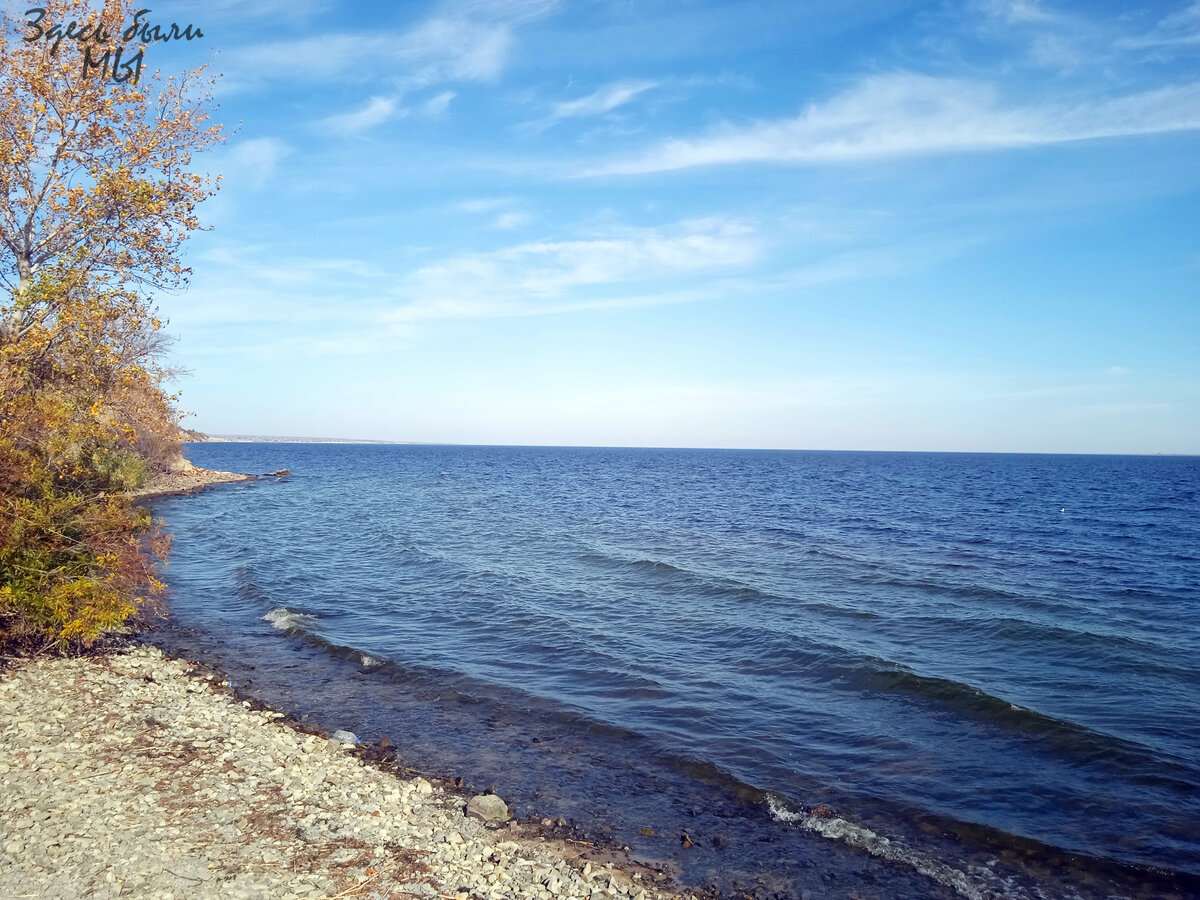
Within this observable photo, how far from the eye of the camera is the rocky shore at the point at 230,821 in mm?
7207

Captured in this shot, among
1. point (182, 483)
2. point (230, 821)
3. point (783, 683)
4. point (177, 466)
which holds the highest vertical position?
point (177, 466)

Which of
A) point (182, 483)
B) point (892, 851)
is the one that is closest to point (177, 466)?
point (182, 483)

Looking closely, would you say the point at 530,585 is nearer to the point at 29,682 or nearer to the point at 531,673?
the point at 531,673

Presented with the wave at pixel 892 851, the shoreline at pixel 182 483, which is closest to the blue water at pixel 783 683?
the wave at pixel 892 851

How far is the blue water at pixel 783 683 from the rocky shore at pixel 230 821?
129cm

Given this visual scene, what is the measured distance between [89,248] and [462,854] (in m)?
11.3

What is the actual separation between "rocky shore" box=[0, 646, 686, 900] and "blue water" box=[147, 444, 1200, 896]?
1293 millimetres

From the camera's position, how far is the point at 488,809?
9.67 meters

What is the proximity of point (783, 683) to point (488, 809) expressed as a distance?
795cm

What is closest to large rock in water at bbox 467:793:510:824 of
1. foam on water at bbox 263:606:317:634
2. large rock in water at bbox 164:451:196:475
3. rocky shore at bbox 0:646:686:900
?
rocky shore at bbox 0:646:686:900

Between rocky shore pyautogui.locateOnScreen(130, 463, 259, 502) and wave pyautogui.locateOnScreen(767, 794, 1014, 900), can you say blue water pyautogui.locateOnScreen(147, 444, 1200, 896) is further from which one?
rocky shore pyautogui.locateOnScreen(130, 463, 259, 502)

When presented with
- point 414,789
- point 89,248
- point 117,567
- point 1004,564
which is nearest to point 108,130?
point 89,248

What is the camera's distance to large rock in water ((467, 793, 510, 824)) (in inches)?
375

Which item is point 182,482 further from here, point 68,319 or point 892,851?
point 892,851
